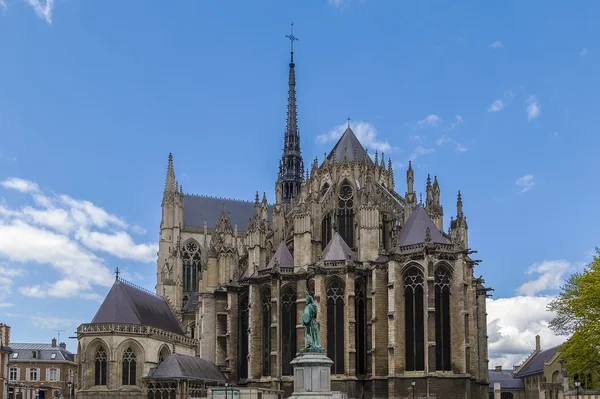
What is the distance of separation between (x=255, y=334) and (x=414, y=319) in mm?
11414

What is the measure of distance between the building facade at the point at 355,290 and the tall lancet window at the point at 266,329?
0.10 meters

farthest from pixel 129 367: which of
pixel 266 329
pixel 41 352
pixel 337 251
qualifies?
pixel 41 352

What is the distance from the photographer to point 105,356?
47844 millimetres

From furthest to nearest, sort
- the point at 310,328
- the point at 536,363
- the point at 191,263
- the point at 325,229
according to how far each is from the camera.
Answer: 1. the point at 191,263
2. the point at 536,363
3. the point at 325,229
4. the point at 310,328

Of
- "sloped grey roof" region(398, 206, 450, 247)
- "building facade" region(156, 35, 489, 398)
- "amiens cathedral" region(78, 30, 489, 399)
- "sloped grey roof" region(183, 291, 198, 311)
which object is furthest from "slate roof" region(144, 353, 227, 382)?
"sloped grey roof" region(183, 291, 198, 311)

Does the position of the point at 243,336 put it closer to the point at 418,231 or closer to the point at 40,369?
the point at 418,231

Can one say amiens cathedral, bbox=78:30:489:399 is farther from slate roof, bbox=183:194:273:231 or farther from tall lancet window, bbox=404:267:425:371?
slate roof, bbox=183:194:273:231

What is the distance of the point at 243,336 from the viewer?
5494 cm

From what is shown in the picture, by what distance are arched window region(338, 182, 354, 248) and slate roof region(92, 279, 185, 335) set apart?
13973mm

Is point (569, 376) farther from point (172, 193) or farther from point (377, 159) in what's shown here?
point (172, 193)

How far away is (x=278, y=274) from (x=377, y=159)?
13.4 m

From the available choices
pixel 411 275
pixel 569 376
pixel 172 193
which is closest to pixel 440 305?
pixel 411 275

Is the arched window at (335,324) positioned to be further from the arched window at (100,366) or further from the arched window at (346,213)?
the arched window at (100,366)

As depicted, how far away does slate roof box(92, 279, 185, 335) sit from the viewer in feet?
160
